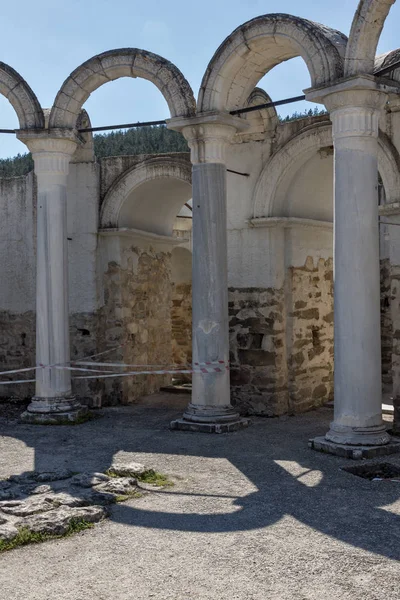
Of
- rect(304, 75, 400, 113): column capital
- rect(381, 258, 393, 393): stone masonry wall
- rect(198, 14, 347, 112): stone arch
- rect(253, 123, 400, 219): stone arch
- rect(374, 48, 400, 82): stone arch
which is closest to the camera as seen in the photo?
rect(304, 75, 400, 113): column capital

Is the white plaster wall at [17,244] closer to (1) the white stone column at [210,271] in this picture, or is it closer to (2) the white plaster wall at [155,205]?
(2) the white plaster wall at [155,205]

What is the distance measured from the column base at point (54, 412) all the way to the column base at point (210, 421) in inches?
63.8

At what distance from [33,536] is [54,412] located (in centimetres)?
514

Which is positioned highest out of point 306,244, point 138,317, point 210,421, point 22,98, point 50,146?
point 22,98

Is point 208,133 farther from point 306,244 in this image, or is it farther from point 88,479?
point 88,479

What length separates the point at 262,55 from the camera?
9.41 meters

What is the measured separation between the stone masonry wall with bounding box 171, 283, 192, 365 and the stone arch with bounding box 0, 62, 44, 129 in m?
7.25

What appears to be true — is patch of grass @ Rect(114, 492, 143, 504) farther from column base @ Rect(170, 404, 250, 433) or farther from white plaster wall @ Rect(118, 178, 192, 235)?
white plaster wall @ Rect(118, 178, 192, 235)

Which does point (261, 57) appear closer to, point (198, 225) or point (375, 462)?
point (198, 225)

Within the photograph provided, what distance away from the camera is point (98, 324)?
1246 cm

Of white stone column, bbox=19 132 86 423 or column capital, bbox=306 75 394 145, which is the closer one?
column capital, bbox=306 75 394 145

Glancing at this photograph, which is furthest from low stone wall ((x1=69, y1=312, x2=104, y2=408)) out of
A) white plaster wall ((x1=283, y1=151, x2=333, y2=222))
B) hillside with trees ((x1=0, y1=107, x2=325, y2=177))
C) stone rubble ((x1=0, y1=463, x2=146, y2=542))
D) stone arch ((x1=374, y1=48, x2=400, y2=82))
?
hillside with trees ((x1=0, y1=107, x2=325, y2=177))

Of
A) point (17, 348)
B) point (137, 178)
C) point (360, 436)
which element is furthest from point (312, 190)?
point (17, 348)

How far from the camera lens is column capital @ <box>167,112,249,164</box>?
9656 mm
